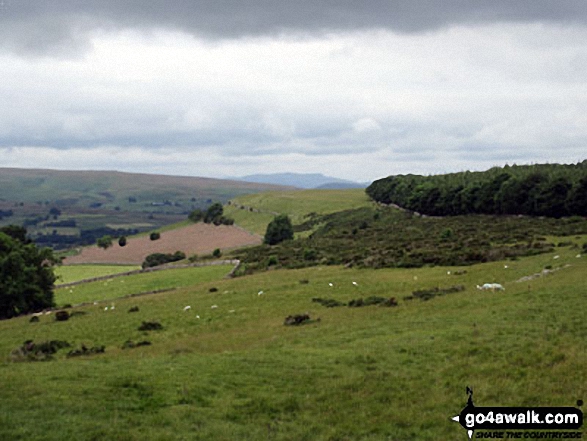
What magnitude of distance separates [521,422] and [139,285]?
217ft

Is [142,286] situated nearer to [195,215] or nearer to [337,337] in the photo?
[337,337]

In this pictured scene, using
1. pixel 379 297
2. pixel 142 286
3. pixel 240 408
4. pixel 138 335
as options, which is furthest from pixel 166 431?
pixel 142 286

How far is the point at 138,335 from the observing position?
36.8 metres

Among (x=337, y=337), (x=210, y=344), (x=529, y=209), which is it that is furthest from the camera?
(x=529, y=209)

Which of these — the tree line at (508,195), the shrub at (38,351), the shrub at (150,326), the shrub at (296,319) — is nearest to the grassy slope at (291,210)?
the tree line at (508,195)

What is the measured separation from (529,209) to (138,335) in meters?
81.9

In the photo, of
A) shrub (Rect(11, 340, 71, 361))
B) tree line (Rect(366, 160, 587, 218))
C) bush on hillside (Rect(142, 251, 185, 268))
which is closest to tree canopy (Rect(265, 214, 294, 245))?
bush on hillside (Rect(142, 251, 185, 268))

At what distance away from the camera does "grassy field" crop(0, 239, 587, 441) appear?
1620cm

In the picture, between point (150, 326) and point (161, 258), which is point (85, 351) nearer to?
point (150, 326)

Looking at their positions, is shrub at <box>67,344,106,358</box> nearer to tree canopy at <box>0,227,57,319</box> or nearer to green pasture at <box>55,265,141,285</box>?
tree canopy at <box>0,227,57,319</box>

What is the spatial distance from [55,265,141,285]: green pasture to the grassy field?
70102 mm

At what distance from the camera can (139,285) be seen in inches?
2987

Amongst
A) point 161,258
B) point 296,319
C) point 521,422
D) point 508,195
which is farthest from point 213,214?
point 521,422

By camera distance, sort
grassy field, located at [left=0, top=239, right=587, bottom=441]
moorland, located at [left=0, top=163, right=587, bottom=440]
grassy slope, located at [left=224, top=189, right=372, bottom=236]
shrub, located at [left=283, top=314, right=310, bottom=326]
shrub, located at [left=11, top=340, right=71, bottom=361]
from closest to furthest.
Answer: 1. grassy field, located at [left=0, top=239, right=587, bottom=441]
2. moorland, located at [left=0, top=163, right=587, bottom=440]
3. shrub, located at [left=11, top=340, right=71, bottom=361]
4. shrub, located at [left=283, top=314, right=310, bottom=326]
5. grassy slope, located at [left=224, top=189, right=372, bottom=236]
